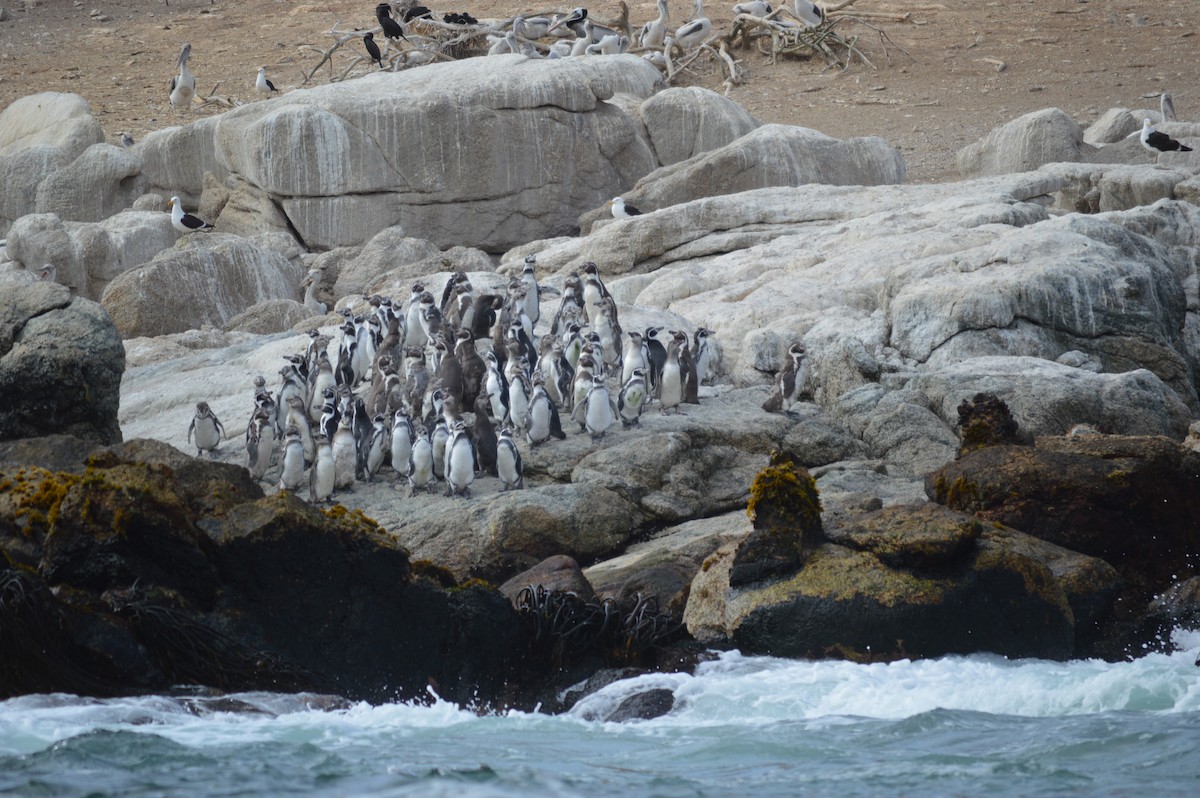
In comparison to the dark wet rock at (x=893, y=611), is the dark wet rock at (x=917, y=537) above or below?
above

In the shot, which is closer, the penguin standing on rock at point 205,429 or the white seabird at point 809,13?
the penguin standing on rock at point 205,429

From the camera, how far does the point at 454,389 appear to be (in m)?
15.3

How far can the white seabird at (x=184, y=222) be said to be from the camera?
25484 millimetres

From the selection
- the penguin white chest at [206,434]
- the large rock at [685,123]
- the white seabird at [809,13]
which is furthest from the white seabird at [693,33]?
the penguin white chest at [206,434]

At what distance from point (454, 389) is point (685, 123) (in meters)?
13.5

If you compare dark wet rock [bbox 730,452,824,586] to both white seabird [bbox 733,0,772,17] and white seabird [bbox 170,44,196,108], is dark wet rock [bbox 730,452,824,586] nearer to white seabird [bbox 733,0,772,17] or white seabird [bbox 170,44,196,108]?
white seabird [bbox 170,44,196,108]

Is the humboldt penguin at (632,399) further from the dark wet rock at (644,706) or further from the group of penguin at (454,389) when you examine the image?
the dark wet rock at (644,706)

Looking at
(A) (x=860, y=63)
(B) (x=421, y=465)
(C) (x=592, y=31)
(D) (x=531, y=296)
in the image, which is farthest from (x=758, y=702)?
(A) (x=860, y=63)

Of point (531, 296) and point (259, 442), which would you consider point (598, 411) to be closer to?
point (259, 442)

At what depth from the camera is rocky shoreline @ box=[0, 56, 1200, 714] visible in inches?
362

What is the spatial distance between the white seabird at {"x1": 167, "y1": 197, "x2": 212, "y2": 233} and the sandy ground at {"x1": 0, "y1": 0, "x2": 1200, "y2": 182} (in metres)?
9.25

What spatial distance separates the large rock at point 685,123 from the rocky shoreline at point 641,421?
7cm

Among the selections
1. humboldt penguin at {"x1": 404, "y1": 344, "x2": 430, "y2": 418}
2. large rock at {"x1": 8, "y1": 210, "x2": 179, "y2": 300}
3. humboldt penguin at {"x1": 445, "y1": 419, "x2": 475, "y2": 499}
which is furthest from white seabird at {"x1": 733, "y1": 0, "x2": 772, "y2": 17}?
humboldt penguin at {"x1": 445, "y1": 419, "x2": 475, "y2": 499}

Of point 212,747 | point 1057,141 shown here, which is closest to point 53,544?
point 212,747
